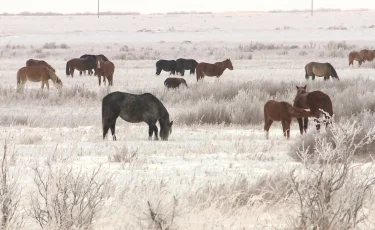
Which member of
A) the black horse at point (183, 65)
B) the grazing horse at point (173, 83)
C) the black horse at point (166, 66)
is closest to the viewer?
the grazing horse at point (173, 83)

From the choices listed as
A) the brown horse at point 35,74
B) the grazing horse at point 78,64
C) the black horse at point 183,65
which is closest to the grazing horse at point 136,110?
the brown horse at point 35,74

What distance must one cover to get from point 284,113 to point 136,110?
241cm

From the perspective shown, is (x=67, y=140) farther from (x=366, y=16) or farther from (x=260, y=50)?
(x=366, y=16)

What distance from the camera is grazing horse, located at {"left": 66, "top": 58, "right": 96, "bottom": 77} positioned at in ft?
108

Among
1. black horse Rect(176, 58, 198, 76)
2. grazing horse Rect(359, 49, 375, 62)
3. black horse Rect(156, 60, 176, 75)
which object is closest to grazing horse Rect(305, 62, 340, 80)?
black horse Rect(156, 60, 176, 75)

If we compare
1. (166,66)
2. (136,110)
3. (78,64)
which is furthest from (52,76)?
(136,110)

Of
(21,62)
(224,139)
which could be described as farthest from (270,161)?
(21,62)

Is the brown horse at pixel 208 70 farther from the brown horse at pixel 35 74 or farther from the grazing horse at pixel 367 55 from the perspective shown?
the grazing horse at pixel 367 55

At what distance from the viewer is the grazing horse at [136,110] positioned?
13188 millimetres

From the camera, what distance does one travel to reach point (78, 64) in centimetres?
3359

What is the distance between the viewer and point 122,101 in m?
13.3

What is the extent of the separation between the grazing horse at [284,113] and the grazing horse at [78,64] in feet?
65.1

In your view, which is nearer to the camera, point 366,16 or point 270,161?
point 270,161

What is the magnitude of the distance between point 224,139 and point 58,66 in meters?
26.0
